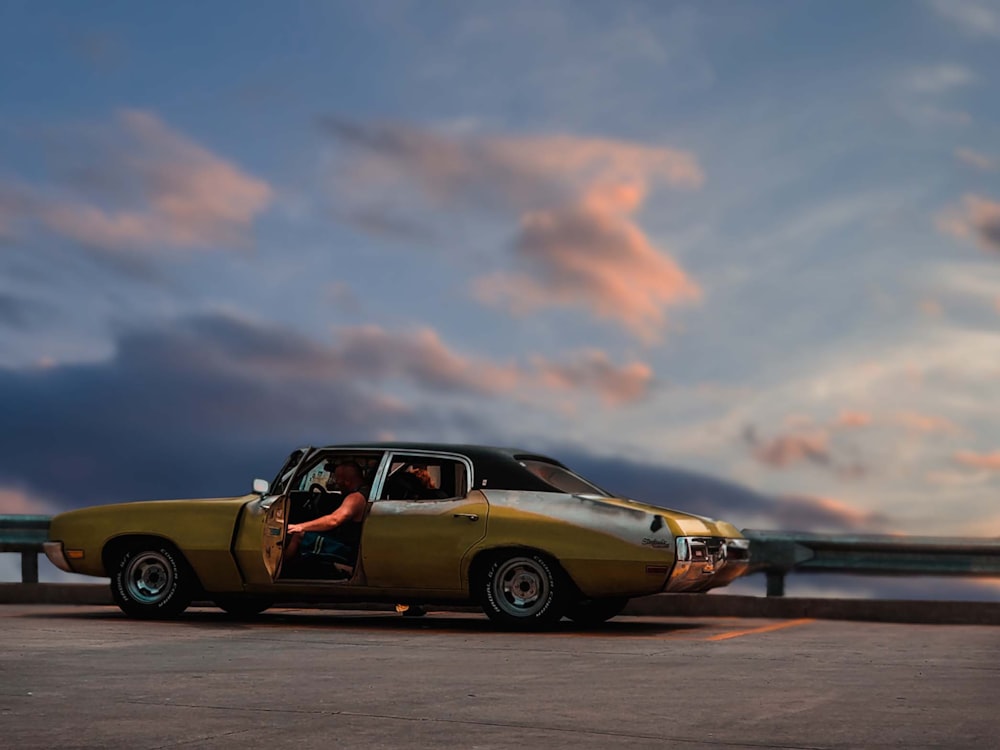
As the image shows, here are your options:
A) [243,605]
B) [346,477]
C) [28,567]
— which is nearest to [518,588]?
[346,477]

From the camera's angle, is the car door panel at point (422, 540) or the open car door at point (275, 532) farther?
the open car door at point (275, 532)

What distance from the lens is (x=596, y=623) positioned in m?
13.9

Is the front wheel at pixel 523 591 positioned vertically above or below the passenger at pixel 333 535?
below

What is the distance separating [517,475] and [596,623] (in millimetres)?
1881

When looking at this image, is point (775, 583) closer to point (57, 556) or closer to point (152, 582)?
point (152, 582)

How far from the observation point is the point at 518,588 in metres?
12.6

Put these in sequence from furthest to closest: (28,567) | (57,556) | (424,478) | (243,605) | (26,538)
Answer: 1. (28,567)
2. (26,538)
3. (243,605)
4. (57,556)
5. (424,478)

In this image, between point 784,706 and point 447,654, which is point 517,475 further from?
point 784,706

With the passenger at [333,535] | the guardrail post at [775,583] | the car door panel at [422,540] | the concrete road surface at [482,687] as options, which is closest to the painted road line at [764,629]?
the concrete road surface at [482,687]

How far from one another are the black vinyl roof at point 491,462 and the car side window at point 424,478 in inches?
3.4

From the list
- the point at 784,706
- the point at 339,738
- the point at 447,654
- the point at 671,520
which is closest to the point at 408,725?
the point at 339,738

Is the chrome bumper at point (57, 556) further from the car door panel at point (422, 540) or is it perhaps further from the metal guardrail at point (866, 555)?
the metal guardrail at point (866, 555)

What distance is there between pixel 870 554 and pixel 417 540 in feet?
16.6

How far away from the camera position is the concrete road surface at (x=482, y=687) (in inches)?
253
